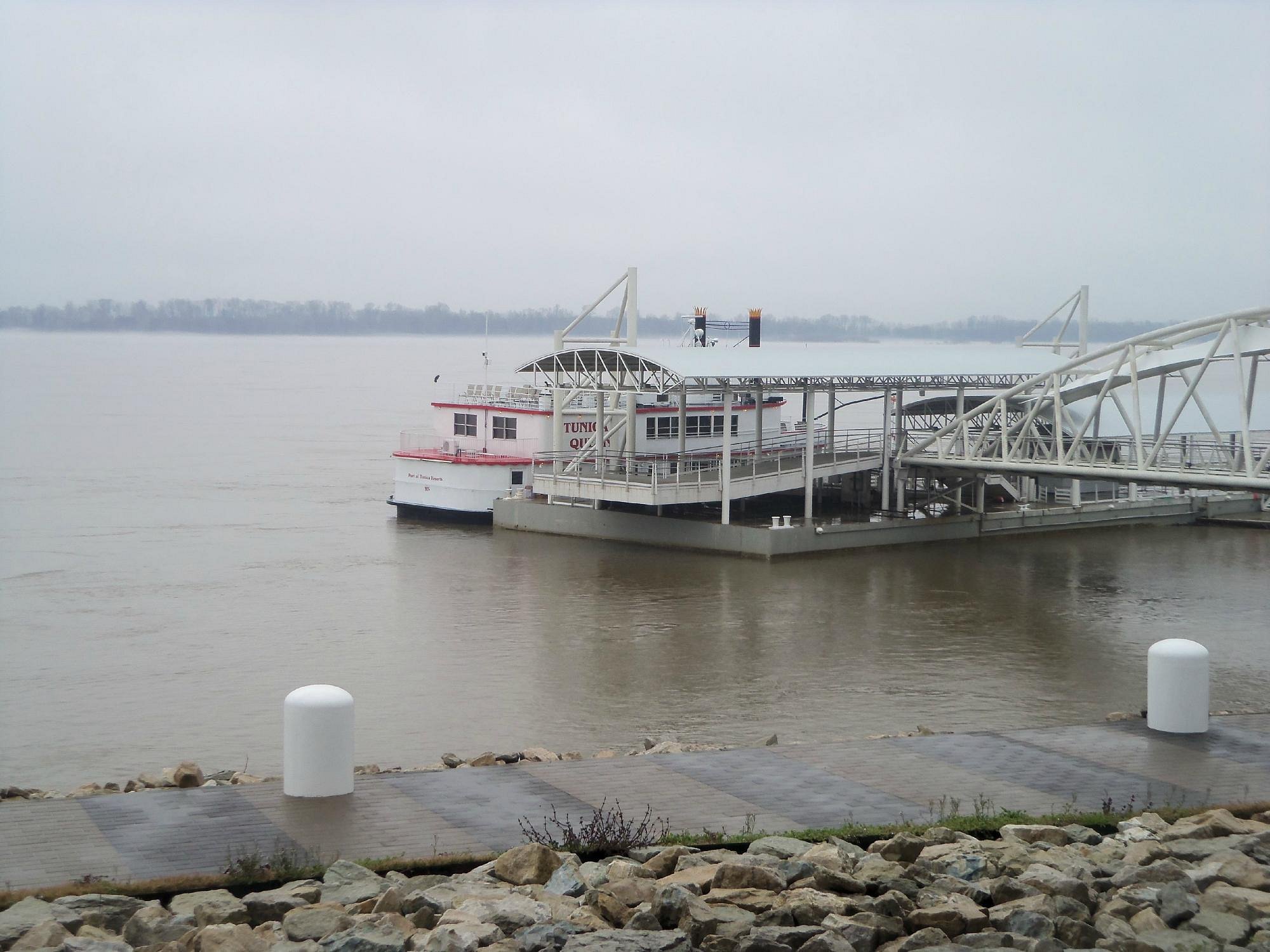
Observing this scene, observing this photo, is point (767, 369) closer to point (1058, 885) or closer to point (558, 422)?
point (558, 422)

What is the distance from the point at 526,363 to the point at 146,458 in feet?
90.0

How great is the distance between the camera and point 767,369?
37.0 m

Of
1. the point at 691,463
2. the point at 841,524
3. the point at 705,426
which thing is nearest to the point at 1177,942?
the point at 841,524

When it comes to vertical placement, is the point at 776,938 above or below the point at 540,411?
below

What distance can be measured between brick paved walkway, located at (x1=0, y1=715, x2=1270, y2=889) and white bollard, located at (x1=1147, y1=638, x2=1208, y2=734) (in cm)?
17

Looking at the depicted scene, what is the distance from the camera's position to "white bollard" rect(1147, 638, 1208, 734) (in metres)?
14.7

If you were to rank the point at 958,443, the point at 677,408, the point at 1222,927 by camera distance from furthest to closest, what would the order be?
the point at 677,408, the point at 958,443, the point at 1222,927

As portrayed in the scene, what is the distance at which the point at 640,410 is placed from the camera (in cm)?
4288

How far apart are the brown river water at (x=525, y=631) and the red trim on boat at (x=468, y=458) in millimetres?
1908

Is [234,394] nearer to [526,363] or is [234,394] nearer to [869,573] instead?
[526,363]

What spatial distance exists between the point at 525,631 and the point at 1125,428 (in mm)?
27862

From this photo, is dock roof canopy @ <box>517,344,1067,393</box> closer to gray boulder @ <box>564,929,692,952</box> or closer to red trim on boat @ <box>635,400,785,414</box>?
red trim on boat @ <box>635,400,785,414</box>

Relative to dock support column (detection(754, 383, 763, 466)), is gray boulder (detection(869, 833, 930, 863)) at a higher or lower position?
lower

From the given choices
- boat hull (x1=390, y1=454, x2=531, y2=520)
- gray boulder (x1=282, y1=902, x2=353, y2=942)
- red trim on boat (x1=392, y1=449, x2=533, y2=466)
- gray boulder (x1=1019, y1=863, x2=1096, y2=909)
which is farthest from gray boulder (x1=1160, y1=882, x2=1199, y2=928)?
red trim on boat (x1=392, y1=449, x2=533, y2=466)
